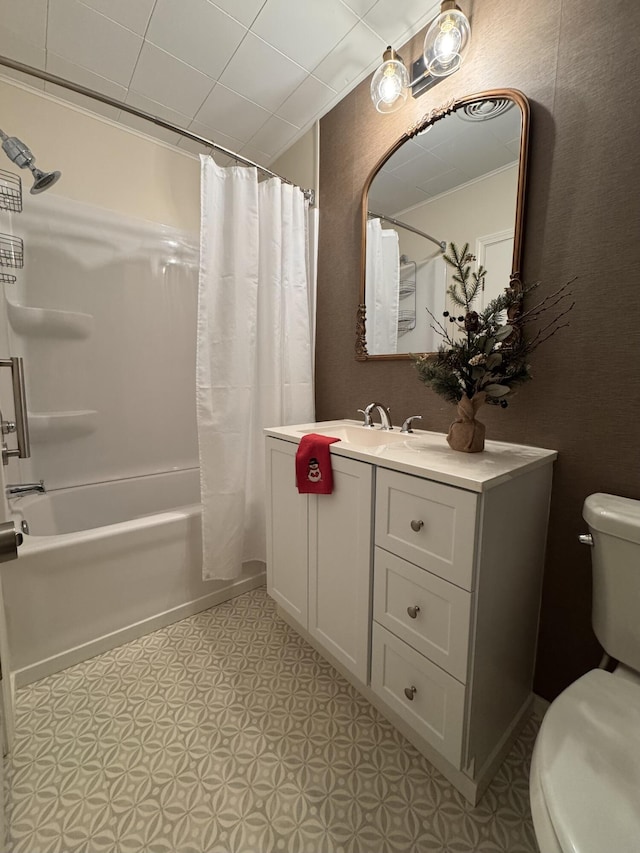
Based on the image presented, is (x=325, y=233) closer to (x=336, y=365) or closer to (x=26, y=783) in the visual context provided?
(x=336, y=365)

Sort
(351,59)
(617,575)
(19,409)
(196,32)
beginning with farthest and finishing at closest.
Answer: (351,59)
(196,32)
(19,409)
(617,575)

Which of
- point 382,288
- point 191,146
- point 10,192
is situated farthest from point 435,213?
point 10,192

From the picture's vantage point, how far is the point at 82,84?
5.35 feet

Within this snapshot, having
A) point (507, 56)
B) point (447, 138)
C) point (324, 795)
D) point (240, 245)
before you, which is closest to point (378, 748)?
point (324, 795)

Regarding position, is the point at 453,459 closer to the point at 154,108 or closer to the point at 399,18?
the point at 399,18

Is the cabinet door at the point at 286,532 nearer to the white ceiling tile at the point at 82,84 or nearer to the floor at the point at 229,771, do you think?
the floor at the point at 229,771

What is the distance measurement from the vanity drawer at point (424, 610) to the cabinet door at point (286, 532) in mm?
369

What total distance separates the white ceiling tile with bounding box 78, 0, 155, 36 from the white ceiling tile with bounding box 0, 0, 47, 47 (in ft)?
0.63

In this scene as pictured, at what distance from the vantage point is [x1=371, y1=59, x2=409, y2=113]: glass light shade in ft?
4.13

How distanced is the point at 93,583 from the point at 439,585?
1291mm

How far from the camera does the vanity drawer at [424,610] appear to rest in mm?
830

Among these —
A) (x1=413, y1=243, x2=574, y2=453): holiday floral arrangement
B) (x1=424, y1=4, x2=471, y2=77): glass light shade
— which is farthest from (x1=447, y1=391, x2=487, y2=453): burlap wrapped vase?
(x1=424, y1=4, x2=471, y2=77): glass light shade

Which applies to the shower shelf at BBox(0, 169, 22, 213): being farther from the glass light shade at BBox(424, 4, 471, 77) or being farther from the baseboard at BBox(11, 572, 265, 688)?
the baseboard at BBox(11, 572, 265, 688)

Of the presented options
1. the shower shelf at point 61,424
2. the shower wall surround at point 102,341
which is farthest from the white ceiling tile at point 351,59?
the shower shelf at point 61,424
